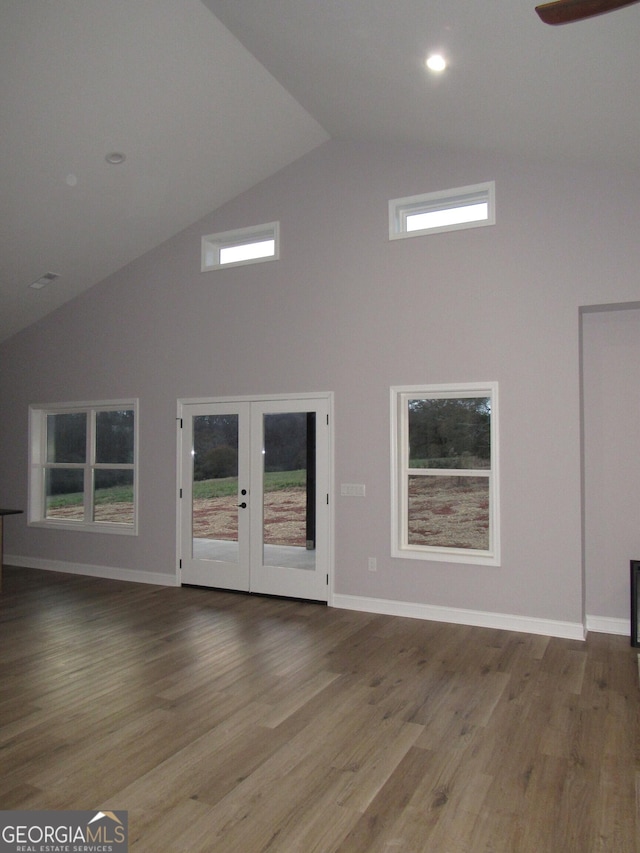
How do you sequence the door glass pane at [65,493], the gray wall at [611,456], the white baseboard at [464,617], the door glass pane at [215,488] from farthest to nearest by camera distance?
1. the door glass pane at [65,493]
2. the door glass pane at [215,488]
3. the gray wall at [611,456]
4. the white baseboard at [464,617]

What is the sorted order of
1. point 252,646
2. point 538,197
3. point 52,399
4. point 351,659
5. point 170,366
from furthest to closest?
point 52,399 < point 170,366 < point 538,197 < point 252,646 < point 351,659

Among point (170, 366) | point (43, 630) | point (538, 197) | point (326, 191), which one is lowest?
point (43, 630)

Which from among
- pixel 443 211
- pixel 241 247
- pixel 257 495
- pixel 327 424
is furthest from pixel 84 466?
pixel 443 211

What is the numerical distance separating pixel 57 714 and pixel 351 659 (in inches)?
72.7

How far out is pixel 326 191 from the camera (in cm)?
578

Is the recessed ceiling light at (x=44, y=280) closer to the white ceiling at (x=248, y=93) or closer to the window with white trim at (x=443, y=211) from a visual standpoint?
the white ceiling at (x=248, y=93)

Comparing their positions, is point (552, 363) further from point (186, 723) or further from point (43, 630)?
point (43, 630)

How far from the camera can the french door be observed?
5.73 meters

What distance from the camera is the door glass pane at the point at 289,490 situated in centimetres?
576

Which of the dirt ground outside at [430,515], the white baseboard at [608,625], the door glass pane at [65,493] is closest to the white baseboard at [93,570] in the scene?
the door glass pane at [65,493]

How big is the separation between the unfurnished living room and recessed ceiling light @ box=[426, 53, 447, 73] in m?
0.04

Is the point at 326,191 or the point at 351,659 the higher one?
the point at 326,191

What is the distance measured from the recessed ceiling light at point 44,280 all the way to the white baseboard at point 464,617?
454cm

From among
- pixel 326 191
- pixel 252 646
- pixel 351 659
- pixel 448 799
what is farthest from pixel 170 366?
pixel 448 799
